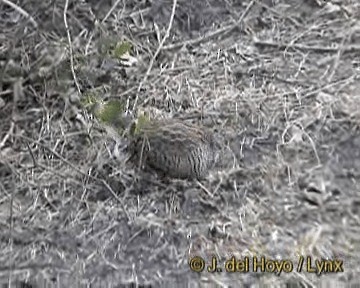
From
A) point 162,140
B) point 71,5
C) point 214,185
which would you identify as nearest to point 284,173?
point 214,185

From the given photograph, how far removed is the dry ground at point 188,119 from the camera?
300 cm

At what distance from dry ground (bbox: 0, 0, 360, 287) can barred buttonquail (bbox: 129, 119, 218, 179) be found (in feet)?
0.20

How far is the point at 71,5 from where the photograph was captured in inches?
167

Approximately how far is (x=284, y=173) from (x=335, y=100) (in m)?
0.55

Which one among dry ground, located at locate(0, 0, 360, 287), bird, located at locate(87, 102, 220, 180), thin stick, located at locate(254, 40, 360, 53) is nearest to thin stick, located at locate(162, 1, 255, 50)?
dry ground, located at locate(0, 0, 360, 287)

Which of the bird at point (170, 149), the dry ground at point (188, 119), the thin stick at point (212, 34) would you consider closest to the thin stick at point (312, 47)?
the dry ground at point (188, 119)

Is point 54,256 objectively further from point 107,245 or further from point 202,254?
point 202,254

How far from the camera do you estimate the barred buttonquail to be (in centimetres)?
327

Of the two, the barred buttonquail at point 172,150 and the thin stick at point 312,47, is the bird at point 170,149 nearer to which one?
the barred buttonquail at point 172,150

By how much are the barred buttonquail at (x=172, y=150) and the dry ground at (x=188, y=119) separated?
60 millimetres

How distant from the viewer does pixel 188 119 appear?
366 cm

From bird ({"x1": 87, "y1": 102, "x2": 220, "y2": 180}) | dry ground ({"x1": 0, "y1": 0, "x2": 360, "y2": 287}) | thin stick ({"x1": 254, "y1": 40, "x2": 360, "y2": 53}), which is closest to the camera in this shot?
dry ground ({"x1": 0, "y1": 0, "x2": 360, "y2": 287})

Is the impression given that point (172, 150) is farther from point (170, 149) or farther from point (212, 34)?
point (212, 34)

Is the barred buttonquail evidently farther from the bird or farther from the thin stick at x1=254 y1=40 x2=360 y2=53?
the thin stick at x1=254 y1=40 x2=360 y2=53
